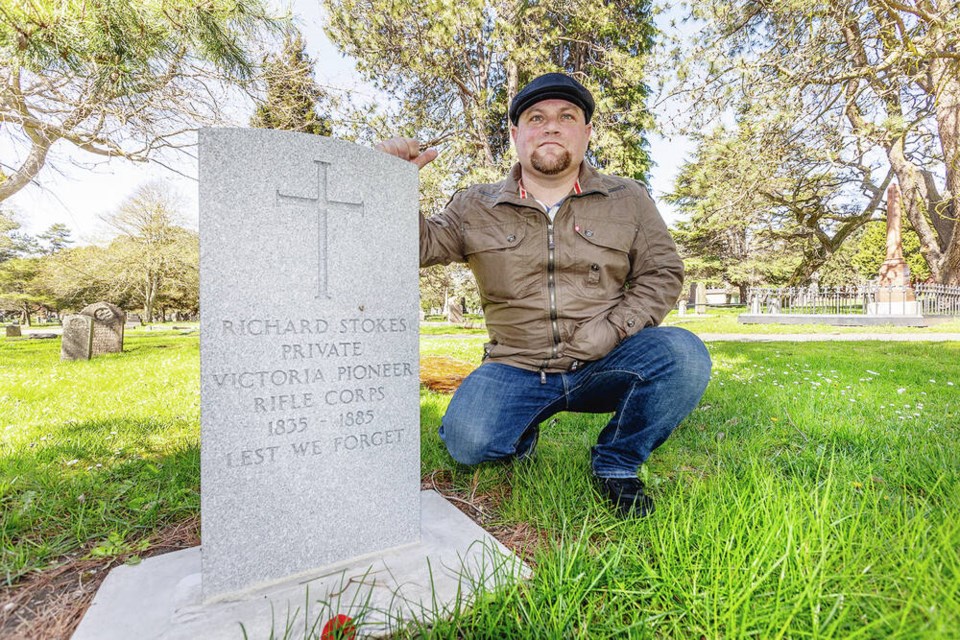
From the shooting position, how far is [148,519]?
1986 mm

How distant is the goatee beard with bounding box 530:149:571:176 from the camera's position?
233cm

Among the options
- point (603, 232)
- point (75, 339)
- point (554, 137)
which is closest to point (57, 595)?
point (603, 232)

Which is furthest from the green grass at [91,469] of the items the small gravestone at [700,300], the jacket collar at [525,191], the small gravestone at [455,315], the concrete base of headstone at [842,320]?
the small gravestone at [700,300]

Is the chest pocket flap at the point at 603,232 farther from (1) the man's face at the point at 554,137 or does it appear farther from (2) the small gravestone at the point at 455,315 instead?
(2) the small gravestone at the point at 455,315

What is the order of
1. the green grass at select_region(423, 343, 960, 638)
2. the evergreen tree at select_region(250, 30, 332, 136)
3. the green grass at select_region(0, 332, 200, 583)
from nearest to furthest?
the green grass at select_region(423, 343, 960, 638) < the green grass at select_region(0, 332, 200, 583) < the evergreen tree at select_region(250, 30, 332, 136)

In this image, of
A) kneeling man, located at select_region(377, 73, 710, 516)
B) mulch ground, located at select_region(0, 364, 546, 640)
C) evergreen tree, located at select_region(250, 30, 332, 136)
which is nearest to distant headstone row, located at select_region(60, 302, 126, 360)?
evergreen tree, located at select_region(250, 30, 332, 136)

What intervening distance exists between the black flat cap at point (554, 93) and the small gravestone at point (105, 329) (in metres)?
10.2

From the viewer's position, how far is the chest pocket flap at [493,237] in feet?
7.58

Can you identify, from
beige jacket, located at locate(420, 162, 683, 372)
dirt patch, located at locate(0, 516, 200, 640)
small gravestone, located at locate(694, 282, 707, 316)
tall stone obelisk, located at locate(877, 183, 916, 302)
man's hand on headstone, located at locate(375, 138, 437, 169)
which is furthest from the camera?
small gravestone, located at locate(694, 282, 707, 316)

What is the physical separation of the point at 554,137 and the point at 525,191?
294 mm

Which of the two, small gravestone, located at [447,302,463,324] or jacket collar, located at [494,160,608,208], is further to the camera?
small gravestone, located at [447,302,463,324]

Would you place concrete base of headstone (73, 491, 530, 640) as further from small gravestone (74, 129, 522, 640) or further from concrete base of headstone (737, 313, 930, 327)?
concrete base of headstone (737, 313, 930, 327)

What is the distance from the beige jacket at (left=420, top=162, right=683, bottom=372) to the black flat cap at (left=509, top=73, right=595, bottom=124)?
1.16 feet

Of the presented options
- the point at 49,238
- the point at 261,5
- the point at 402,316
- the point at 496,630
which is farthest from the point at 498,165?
the point at 49,238
